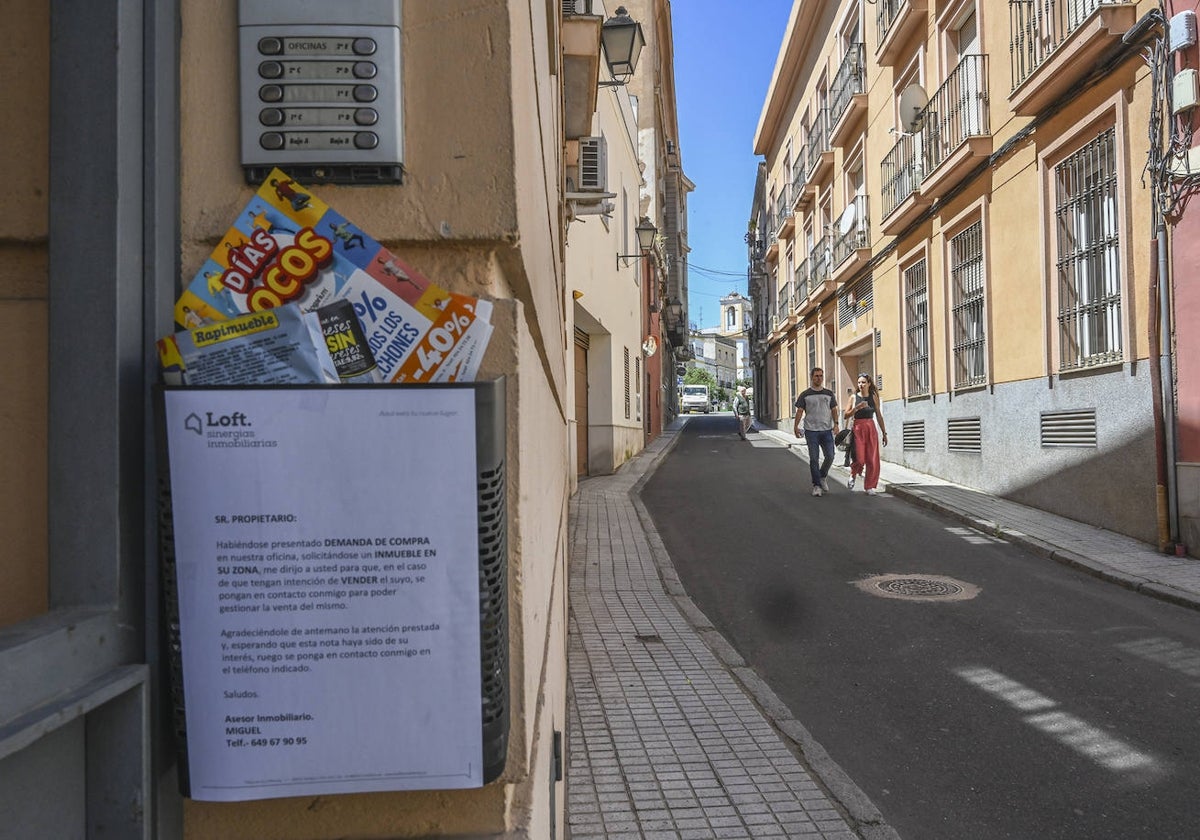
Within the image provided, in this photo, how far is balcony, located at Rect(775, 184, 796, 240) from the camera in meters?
27.9

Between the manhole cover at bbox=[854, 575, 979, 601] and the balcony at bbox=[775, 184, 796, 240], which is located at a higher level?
the balcony at bbox=[775, 184, 796, 240]

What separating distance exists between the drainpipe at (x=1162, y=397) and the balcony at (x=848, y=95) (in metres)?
11.0

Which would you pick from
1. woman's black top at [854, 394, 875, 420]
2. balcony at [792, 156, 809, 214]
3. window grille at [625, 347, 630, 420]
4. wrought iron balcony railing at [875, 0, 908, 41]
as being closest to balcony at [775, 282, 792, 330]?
balcony at [792, 156, 809, 214]

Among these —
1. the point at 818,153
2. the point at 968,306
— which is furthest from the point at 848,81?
the point at 968,306

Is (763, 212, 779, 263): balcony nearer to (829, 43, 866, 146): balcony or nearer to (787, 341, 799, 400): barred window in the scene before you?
(787, 341, 799, 400): barred window

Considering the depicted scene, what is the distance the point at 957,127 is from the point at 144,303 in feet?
44.5

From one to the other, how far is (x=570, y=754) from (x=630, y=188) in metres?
16.0

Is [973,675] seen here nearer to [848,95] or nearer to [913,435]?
[913,435]

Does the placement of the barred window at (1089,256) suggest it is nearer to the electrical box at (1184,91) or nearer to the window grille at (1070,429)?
the window grille at (1070,429)

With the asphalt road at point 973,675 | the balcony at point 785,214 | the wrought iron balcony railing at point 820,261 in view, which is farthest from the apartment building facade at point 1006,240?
the balcony at point 785,214

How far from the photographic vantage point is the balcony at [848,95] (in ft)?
58.7

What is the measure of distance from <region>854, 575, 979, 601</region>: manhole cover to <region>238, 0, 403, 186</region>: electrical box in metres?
6.16

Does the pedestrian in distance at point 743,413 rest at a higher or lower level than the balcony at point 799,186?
lower

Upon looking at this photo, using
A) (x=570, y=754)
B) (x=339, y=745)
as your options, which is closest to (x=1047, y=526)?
(x=570, y=754)
